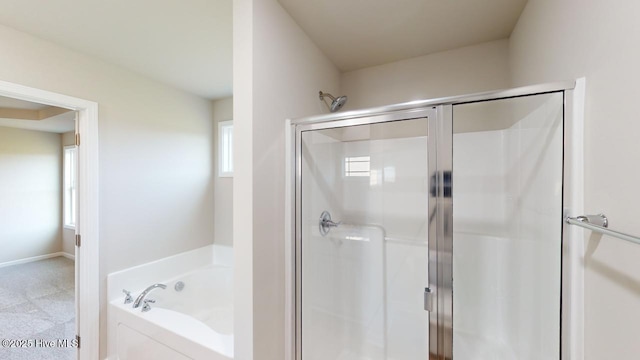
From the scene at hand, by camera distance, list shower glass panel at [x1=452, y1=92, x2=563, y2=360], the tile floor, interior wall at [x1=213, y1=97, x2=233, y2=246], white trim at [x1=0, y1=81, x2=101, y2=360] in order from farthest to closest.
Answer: interior wall at [x1=213, y1=97, x2=233, y2=246]
the tile floor
white trim at [x1=0, y1=81, x2=101, y2=360]
shower glass panel at [x1=452, y1=92, x2=563, y2=360]

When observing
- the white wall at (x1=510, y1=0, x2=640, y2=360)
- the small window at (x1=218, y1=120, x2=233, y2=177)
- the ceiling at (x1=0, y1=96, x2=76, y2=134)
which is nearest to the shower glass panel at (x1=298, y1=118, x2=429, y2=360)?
the white wall at (x1=510, y1=0, x2=640, y2=360)

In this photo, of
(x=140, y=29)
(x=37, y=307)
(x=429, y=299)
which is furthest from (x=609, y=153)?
(x=37, y=307)

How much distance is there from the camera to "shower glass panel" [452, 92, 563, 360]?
113 centimetres

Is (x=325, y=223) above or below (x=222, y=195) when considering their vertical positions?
below

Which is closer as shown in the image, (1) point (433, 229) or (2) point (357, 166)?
(1) point (433, 229)

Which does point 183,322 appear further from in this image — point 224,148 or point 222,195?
point 224,148

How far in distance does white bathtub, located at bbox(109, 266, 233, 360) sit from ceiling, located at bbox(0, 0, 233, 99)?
1998 mm

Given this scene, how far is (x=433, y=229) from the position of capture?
127 centimetres

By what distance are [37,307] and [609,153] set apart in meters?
4.99

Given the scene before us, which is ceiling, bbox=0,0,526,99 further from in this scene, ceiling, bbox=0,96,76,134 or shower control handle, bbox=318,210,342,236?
ceiling, bbox=0,96,76,134

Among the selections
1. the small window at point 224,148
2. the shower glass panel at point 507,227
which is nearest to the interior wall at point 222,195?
the small window at point 224,148

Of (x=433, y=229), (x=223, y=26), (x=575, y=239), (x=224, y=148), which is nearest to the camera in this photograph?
(x=575, y=239)

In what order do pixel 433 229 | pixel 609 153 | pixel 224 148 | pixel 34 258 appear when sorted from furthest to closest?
pixel 34 258
pixel 224 148
pixel 433 229
pixel 609 153

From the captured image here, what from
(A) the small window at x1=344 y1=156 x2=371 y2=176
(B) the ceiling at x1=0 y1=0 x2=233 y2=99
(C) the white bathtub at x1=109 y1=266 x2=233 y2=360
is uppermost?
(B) the ceiling at x1=0 y1=0 x2=233 y2=99
